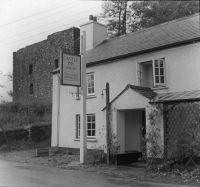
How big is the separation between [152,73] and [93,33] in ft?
25.5

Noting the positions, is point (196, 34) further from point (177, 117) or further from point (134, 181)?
point (134, 181)

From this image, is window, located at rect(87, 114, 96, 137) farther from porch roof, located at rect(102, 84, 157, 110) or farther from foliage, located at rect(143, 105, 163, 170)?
foliage, located at rect(143, 105, 163, 170)

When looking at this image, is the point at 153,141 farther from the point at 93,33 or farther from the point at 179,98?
the point at 93,33

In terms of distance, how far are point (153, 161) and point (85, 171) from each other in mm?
2699

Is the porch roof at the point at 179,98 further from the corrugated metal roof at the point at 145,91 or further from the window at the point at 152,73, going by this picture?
the window at the point at 152,73

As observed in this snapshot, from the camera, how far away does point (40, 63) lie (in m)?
42.5

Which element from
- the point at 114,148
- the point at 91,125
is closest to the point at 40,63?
the point at 91,125

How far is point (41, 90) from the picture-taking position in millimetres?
42438

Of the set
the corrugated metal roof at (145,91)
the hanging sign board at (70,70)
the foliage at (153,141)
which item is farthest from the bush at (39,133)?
the foliage at (153,141)

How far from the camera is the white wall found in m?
15.4

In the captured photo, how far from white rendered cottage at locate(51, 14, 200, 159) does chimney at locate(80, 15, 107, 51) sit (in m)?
1.56

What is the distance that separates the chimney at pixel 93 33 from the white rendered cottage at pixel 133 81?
1.56 metres

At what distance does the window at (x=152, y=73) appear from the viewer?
53.6 ft

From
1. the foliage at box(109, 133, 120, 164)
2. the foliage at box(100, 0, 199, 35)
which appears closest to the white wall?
the foliage at box(109, 133, 120, 164)
